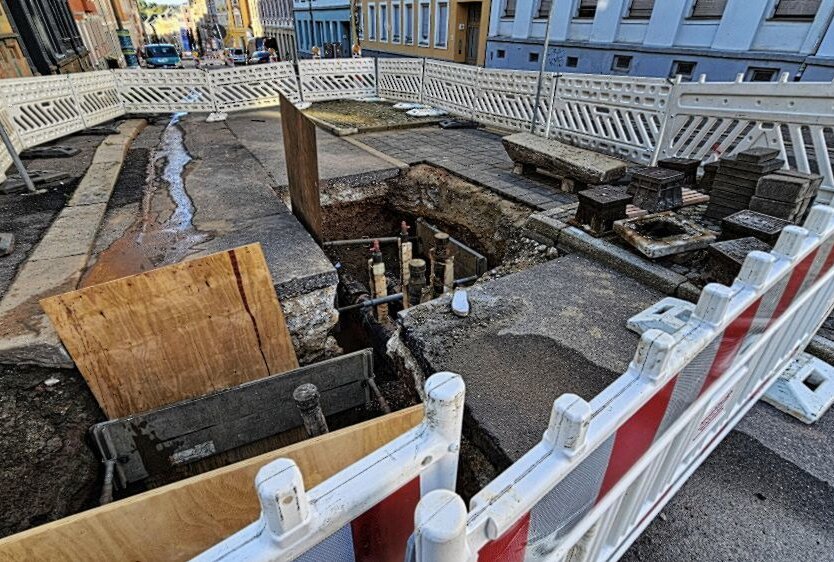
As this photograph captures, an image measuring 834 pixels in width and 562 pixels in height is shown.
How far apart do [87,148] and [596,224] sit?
7.83m

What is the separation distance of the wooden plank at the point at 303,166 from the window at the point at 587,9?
1178cm

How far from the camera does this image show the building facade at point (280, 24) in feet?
111

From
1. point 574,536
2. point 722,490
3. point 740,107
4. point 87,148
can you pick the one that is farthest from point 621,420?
point 87,148

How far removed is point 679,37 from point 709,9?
774mm

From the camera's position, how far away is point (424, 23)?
718 inches

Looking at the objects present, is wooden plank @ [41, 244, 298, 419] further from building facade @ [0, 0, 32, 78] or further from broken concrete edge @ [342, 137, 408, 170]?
building facade @ [0, 0, 32, 78]

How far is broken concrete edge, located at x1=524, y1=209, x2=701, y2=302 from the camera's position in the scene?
295cm

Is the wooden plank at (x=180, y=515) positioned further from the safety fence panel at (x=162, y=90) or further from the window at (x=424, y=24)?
the window at (x=424, y=24)

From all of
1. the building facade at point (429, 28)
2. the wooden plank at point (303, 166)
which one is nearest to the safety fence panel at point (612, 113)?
the wooden plank at point (303, 166)

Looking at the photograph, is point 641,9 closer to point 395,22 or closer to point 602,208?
point 602,208

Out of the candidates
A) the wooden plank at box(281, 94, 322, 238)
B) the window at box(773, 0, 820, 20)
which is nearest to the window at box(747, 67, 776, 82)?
the window at box(773, 0, 820, 20)

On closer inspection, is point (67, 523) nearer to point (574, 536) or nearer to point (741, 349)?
point (574, 536)

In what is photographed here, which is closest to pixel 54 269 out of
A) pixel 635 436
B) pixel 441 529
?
pixel 441 529

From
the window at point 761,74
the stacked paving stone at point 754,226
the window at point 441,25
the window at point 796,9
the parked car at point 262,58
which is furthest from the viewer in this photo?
the parked car at point 262,58
